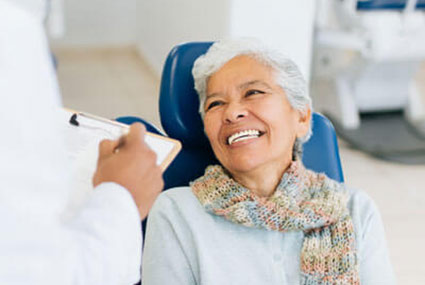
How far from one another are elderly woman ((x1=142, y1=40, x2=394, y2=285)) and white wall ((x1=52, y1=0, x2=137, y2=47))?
4.21 meters

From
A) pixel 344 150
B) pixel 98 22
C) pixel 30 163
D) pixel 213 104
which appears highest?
pixel 30 163

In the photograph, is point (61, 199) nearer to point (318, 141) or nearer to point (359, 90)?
point (318, 141)

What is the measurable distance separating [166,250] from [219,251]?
123mm

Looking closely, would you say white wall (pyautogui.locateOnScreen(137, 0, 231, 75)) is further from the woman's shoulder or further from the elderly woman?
the woman's shoulder

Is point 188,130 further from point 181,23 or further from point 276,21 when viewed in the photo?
point 181,23

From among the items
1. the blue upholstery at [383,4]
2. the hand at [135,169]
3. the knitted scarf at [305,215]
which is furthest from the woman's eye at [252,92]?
the blue upholstery at [383,4]

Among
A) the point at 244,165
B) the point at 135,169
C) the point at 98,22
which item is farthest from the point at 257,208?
the point at 98,22

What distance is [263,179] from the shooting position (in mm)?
1413

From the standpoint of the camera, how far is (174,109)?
1573 millimetres

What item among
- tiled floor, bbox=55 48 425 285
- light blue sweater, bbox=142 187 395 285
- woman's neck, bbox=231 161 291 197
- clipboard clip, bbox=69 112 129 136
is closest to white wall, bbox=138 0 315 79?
tiled floor, bbox=55 48 425 285

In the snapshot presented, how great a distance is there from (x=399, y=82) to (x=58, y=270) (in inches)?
134

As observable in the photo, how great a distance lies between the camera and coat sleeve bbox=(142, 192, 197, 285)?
129cm

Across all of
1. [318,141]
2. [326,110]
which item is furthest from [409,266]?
[326,110]

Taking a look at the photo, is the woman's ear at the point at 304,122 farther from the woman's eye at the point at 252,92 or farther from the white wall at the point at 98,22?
the white wall at the point at 98,22
